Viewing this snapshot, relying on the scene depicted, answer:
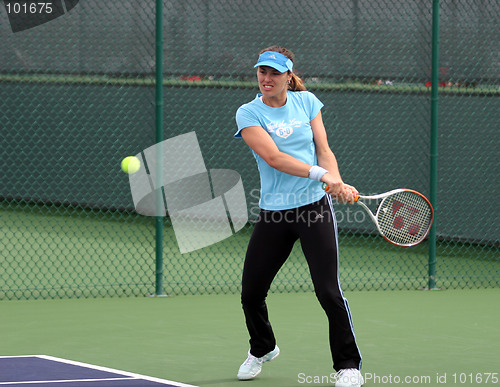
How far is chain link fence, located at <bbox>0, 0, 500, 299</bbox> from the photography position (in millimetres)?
8781

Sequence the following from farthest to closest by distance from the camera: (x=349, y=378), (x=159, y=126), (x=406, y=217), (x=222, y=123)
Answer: (x=222, y=123) → (x=159, y=126) → (x=406, y=217) → (x=349, y=378)

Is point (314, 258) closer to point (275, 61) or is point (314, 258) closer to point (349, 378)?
point (349, 378)

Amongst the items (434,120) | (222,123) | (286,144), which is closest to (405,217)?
(286,144)

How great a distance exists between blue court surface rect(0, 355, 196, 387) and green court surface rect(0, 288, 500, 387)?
13 centimetres

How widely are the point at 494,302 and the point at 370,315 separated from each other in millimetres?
1159

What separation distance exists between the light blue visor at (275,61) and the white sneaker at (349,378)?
1.50m

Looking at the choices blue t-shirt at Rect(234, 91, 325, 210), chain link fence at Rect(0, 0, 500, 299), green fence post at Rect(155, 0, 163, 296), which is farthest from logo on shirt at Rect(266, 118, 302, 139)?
chain link fence at Rect(0, 0, 500, 299)

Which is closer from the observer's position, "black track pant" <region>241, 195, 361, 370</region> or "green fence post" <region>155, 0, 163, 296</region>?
"black track pant" <region>241, 195, 361, 370</region>

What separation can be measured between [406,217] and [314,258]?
918 millimetres

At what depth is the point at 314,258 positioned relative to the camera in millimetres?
4715

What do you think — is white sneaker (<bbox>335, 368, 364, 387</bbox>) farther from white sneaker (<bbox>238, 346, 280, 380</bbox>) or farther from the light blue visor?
the light blue visor

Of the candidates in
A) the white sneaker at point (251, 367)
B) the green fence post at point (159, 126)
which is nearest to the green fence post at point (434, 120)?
the green fence post at point (159, 126)

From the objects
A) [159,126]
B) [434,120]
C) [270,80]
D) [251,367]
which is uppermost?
[270,80]

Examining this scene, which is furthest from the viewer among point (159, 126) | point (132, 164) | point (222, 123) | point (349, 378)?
point (222, 123)
